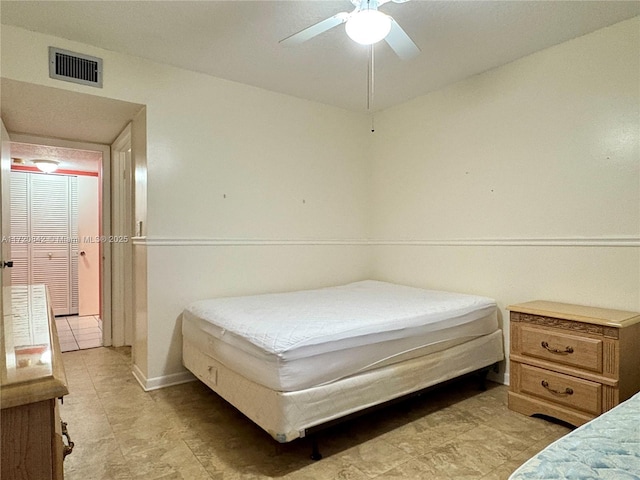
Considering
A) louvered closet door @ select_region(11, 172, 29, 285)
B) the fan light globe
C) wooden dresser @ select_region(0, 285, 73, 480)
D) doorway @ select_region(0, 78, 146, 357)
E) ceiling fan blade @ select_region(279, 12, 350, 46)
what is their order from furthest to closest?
louvered closet door @ select_region(11, 172, 29, 285), doorway @ select_region(0, 78, 146, 357), ceiling fan blade @ select_region(279, 12, 350, 46), the fan light globe, wooden dresser @ select_region(0, 285, 73, 480)

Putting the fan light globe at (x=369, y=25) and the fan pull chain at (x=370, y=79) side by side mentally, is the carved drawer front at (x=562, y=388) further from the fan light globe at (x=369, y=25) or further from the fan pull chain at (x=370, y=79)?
the fan pull chain at (x=370, y=79)

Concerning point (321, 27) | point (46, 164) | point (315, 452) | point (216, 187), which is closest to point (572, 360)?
point (315, 452)

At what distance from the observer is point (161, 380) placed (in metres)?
2.86

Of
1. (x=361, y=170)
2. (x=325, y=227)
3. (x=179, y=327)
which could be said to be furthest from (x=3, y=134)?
(x=361, y=170)

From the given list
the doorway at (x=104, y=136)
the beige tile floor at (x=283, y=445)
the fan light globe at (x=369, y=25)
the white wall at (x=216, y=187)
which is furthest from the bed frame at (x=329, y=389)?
the fan light globe at (x=369, y=25)

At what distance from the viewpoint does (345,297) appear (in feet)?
9.74

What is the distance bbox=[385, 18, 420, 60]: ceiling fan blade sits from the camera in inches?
70.6

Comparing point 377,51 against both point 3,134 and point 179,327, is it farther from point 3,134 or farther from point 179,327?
point 3,134

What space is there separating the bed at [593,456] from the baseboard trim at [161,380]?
2667 millimetres

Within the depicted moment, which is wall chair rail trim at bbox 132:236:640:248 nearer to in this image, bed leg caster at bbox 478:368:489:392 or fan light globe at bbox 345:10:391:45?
bed leg caster at bbox 478:368:489:392

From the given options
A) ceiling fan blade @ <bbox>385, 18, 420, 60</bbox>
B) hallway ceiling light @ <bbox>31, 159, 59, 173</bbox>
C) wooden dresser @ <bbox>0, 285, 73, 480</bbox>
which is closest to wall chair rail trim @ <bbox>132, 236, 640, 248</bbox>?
ceiling fan blade @ <bbox>385, 18, 420, 60</bbox>

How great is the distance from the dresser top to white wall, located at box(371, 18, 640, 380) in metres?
0.12

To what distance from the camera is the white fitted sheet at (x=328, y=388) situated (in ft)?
5.85

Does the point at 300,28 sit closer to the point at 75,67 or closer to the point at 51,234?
the point at 75,67
